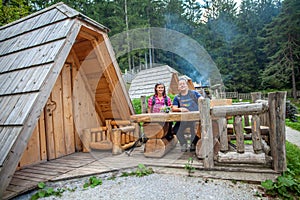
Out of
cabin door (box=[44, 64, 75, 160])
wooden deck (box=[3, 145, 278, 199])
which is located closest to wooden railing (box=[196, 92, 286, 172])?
wooden deck (box=[3, 145, 278, 199])

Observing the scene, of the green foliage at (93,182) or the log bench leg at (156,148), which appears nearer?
the green foliage at (93,182)

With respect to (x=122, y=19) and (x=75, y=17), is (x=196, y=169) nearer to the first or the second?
(x=75, y=17)

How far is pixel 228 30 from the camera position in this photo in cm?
3122

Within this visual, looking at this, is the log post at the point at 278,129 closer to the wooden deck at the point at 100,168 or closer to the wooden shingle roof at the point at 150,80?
the wooden deck at the point at 100,168

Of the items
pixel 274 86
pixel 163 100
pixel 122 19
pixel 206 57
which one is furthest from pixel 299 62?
pixel 163 100

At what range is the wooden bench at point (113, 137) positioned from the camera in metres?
4.64

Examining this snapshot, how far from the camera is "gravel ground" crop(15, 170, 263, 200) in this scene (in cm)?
255

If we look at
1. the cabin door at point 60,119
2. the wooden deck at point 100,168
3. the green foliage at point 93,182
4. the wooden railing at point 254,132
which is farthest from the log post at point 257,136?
the cabin door at point 60,119

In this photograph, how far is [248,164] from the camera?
123 inches

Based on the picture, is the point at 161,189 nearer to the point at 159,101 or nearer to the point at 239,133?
the point at 239,133

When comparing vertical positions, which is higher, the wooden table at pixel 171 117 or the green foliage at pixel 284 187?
the wooden table at pixel 171 117

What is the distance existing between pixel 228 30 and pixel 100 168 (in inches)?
1305

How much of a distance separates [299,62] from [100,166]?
23.5 metres

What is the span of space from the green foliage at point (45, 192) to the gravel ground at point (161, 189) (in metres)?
0.08
